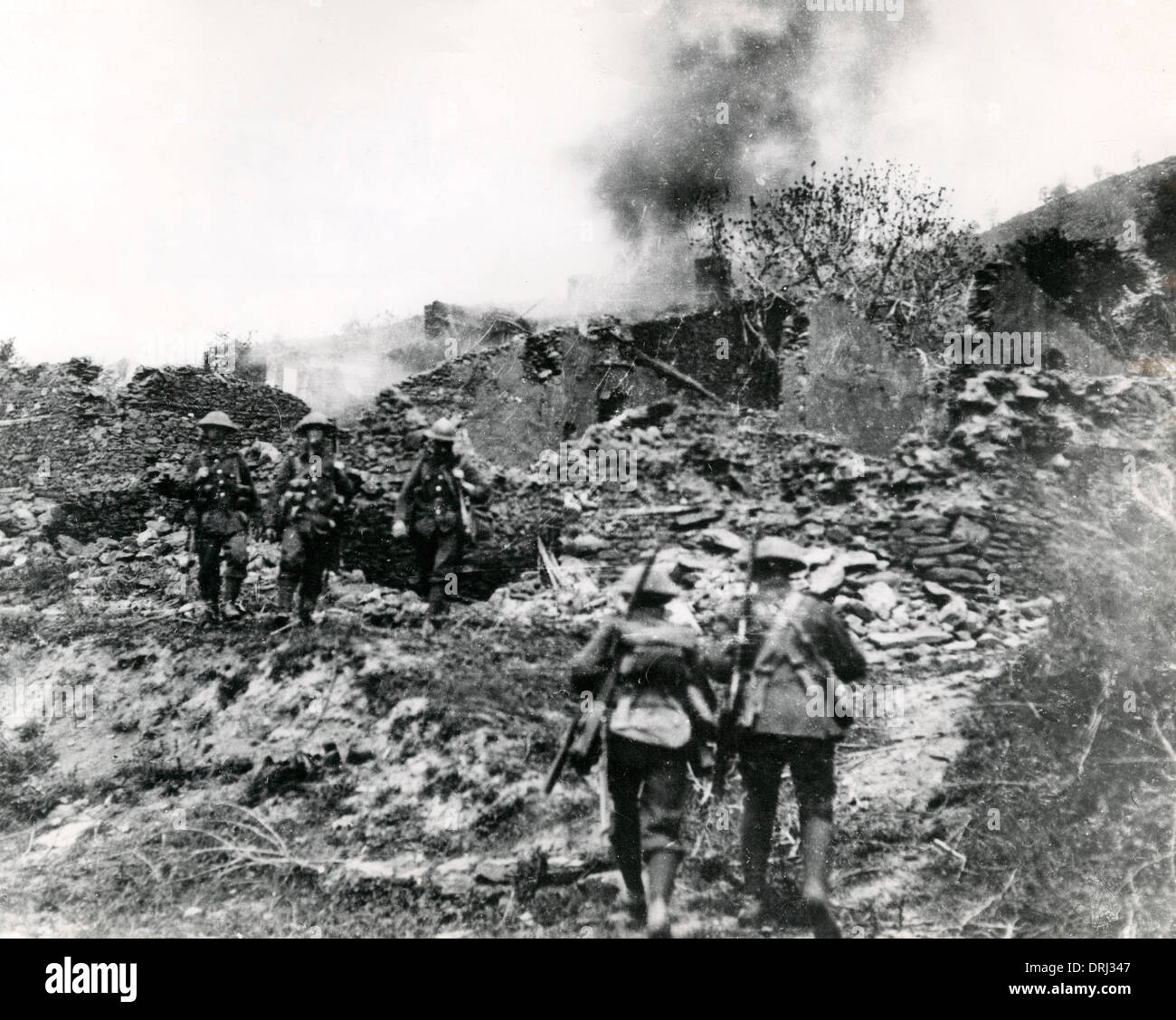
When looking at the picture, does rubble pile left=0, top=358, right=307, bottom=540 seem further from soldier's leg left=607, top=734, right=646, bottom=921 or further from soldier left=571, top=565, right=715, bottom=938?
soldier's leg left=607, top=734, right=646, bottom=921

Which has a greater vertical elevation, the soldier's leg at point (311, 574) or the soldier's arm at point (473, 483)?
the soldier's arm at point (473, 483)

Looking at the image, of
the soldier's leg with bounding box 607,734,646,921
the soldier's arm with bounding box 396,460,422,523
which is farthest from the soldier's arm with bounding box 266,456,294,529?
the soldier's leg with bounding box 607,734,646,921

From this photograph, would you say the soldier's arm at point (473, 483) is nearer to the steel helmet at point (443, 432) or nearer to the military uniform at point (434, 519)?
the military uniform at point (434, 519)

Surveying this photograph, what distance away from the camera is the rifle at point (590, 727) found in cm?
382

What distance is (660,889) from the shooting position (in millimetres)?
3480

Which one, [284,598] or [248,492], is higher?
[248,492]

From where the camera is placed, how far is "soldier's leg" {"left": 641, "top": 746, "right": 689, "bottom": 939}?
137 inches

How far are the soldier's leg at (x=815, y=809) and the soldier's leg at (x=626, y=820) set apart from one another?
0.82 m

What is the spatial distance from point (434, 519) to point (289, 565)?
3.70 feet

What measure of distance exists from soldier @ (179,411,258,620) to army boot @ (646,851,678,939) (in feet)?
12.3

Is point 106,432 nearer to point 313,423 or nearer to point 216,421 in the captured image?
point 216,421

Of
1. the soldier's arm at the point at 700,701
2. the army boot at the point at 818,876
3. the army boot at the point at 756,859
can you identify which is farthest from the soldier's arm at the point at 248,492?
the army boot at the point at 818,876

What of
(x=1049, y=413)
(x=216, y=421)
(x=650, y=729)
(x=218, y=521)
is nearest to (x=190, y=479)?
(x=218, y=521)
